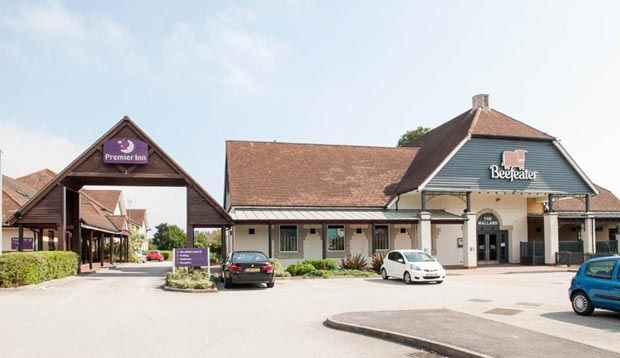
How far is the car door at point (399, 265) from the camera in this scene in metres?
23.7

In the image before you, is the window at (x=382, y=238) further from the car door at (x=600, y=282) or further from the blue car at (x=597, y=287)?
the car door at (x=600, y=282)

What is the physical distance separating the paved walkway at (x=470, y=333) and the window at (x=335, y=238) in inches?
744

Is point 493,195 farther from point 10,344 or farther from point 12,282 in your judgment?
point 10,344

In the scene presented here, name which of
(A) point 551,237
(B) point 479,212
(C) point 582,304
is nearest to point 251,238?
(B) point 479,212

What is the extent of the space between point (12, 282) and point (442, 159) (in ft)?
73.7

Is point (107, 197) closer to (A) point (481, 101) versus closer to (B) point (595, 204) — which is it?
(A) point (481, 101)

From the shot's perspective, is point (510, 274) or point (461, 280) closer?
point (461, 280)

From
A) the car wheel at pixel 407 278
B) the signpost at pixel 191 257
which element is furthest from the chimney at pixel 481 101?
the signpost at pixel 191 257

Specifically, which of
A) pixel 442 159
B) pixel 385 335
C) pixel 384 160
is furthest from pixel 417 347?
pixel 384 160

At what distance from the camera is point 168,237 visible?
82500mm

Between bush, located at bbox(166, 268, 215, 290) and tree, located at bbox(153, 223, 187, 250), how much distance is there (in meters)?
57.6

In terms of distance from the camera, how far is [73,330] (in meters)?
11.3

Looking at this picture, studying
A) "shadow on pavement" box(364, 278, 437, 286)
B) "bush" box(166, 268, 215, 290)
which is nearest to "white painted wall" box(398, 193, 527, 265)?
"shadow on pavement" box(364, 278, 437, 286)

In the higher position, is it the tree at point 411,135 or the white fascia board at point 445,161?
the tree at point 411,135
